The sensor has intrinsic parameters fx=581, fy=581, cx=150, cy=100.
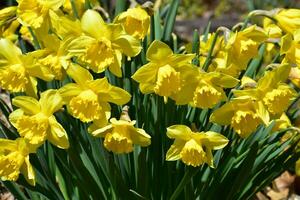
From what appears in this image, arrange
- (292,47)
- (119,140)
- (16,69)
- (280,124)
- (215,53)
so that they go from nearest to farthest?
(119,140) → (16,69) → (292,47) → (215,53) → (280,124)

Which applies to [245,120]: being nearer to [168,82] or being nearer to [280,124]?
[168,82]

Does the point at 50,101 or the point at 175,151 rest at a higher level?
the point at 50,101

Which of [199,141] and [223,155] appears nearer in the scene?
[199,141]

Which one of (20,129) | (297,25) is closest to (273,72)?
(297,25)

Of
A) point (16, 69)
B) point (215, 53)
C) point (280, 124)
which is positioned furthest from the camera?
point (280, 124)

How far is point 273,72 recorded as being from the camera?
1685mm

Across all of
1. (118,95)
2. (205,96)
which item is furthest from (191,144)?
(118,95)

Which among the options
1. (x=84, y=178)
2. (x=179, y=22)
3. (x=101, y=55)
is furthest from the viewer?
(x=179, y=22)

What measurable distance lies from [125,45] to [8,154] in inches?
18.9

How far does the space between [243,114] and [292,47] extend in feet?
0.90

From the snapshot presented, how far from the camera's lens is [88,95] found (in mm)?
1585

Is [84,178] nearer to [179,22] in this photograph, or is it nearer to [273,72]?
[273,72]

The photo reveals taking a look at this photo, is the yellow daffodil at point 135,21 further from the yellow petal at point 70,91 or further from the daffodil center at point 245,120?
the daffodil center at point 245,120

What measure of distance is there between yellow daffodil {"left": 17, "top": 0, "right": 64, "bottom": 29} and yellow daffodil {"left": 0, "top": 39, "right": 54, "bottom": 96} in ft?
0.32
